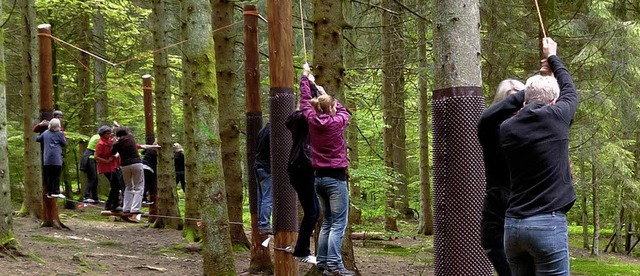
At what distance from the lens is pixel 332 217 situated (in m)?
6.54

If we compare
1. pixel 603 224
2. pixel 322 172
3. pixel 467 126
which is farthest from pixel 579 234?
pixel 467 126

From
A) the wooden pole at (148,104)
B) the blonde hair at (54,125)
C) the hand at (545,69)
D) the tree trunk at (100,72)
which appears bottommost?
the hand at (545,69)

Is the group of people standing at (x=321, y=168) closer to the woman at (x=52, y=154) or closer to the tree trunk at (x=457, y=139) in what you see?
the tree trunk at (x=457, y=139)

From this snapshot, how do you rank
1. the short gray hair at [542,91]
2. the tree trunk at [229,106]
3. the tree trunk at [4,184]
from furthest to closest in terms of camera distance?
the tree trunk at [229,106], the tree trunk at [4,184], the short gray hair at [542,91]

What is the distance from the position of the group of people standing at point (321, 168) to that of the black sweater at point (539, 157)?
292cm

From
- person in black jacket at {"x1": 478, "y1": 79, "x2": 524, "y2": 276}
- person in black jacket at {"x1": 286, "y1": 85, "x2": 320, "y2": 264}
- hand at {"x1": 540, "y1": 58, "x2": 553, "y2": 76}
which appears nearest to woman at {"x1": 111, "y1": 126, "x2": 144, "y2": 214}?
person in black jacket at {"x1": 286, "y1": 85, "x2": 320, "y2": 264}

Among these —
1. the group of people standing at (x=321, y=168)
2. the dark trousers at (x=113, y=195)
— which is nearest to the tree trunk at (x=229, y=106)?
the dark trousers at (x=113, y=195)

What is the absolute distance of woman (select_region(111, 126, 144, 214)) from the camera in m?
10.4

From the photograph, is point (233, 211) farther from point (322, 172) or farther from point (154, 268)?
point (322, 172)

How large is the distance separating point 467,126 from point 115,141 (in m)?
8.01

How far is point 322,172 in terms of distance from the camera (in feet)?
20.9

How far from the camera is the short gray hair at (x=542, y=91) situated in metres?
3.51

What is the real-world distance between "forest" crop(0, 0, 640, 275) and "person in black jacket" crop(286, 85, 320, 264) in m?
0.48

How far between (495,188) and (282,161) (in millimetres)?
3773
